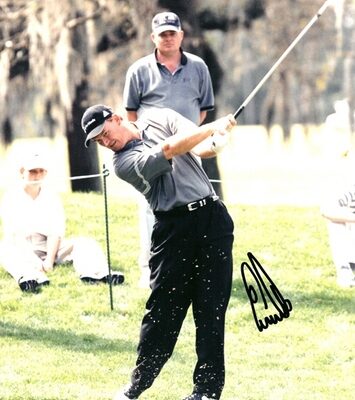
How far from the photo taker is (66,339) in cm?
844

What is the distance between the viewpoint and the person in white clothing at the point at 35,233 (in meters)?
9.63

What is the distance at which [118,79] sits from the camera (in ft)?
58.5

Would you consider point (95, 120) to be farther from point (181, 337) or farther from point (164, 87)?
point (164, 87)

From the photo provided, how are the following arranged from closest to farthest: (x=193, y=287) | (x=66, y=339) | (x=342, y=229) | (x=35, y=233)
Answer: (x=193, y=287), (x=66, y=339), (x=342, y=229), (x=35, y=233)

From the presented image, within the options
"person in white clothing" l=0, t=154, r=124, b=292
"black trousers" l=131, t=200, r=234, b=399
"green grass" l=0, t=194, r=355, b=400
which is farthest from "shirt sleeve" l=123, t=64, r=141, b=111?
"black trousers" l=131, t=200, r=234, b=399

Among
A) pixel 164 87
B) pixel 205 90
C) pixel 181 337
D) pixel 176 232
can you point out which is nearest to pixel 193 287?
pixel 176 232

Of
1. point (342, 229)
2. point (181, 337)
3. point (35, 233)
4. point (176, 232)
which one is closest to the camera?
point (176, 232)

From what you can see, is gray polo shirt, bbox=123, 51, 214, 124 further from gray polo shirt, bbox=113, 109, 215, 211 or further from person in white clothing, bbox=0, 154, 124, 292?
gray polo shirt, bbox=113, 109, 215, 211

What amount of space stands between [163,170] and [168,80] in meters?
2.89

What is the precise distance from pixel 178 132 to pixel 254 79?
95.4 ft

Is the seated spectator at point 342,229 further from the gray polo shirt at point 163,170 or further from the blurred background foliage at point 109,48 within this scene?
the blurred background foliage at point 109,48

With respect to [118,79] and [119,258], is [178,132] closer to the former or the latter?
[119,258]

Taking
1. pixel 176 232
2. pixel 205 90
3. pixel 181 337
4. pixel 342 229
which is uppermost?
pixel 205 90

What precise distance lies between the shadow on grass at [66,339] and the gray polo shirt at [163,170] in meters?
2.00
